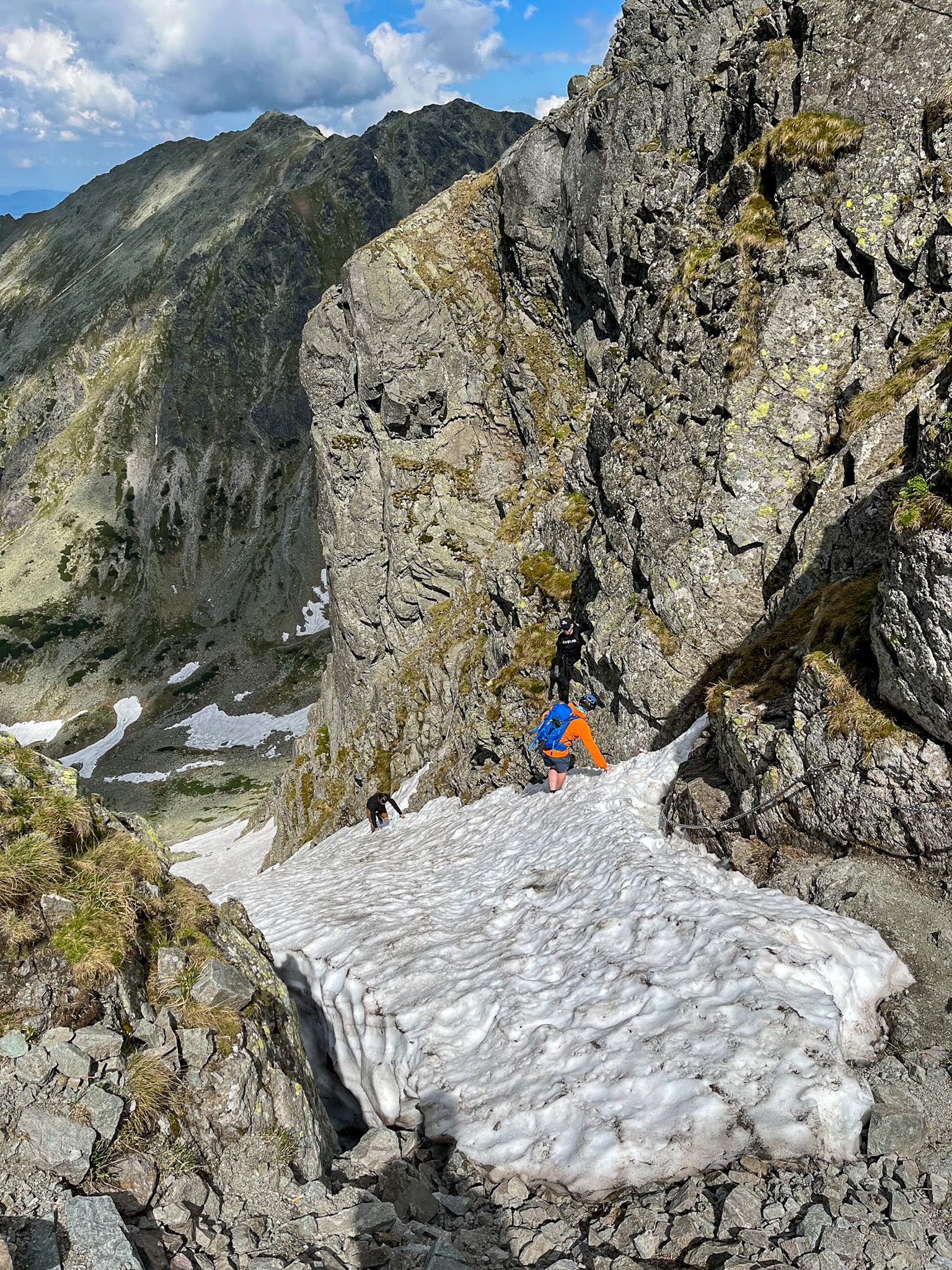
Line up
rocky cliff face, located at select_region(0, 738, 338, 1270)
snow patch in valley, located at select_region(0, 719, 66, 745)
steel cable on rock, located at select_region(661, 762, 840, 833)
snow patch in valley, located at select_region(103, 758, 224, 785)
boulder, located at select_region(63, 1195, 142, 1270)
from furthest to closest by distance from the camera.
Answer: snow patch in valley, located at select_region(0, 719, 66, 745)
snow patch in valley, located at select_region(103, 758, 224, 785)
steel cable on rock, located at select_region(661, 762, 840, 833)
rocky cliff face, located at select_region(0, 738, 338, 1270)
boulder, located at select_region(63, 1195, 142, 1270)

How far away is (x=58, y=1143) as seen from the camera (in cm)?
636

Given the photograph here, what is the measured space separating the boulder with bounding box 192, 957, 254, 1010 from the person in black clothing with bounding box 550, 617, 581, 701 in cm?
1764

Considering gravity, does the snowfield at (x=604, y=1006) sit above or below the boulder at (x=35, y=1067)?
below

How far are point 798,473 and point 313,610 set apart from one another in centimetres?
13932

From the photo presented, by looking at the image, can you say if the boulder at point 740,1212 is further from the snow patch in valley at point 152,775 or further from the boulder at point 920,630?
the snow patch in valley at point 152,775

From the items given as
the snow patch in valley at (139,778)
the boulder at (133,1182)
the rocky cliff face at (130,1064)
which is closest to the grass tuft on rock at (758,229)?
the rocky cliff face at (130,1064)

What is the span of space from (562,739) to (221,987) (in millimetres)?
12960

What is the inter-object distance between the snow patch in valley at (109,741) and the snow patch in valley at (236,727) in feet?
39.1

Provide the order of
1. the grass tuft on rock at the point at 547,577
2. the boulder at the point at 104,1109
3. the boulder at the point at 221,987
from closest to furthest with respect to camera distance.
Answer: the boulder at the point at 104,1109
the boulder at the point at 221,987
the grass tuft on rock at the point at 547,577

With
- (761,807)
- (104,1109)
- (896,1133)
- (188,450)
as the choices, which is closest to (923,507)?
(761,807)

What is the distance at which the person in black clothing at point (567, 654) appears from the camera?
24.8 meters

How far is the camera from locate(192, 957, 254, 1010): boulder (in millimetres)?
8297

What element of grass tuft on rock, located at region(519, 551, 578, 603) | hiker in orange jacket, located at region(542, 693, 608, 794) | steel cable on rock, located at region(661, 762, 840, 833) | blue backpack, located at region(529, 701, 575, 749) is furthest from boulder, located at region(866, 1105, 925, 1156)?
grass tuft on rock, located at region(519, 551, 578, 603)

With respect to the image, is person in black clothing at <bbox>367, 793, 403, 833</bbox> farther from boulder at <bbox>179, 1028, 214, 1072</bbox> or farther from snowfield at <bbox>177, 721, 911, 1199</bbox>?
boulder at <bbox>179, 1028, 214, 1072</bbox>
